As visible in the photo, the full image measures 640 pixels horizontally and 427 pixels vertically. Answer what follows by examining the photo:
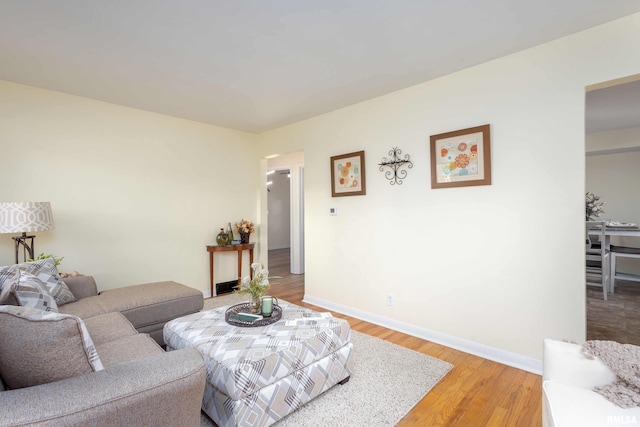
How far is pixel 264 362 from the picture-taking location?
161 centimetres

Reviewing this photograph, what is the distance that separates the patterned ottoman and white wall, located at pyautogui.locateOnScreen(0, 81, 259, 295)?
191 centimetres

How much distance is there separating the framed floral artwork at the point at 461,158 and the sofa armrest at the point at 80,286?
323 centimetres

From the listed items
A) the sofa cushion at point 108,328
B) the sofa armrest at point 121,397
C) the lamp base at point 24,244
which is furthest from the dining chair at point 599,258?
the lamp base at point 24,244

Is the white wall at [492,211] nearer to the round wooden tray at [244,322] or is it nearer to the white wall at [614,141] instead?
the round wooden tray at [244,322]

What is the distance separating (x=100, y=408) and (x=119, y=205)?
10.1 ft

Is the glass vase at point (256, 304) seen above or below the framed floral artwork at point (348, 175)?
below

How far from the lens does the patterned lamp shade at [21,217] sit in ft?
7.77

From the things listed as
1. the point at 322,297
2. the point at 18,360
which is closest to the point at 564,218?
the point at 322,297

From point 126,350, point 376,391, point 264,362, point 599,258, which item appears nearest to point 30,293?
point 126,350

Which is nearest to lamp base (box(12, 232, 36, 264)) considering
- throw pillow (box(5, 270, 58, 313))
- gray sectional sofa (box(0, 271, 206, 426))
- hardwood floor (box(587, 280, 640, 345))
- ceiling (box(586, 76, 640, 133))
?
throw pillow (box(5, 270, 58, 313))

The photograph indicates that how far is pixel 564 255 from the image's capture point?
7.04ft

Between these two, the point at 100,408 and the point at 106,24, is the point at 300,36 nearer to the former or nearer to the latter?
the point at 106,24

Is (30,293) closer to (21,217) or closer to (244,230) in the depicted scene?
(21,217)

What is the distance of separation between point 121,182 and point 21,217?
1137 millimetres
